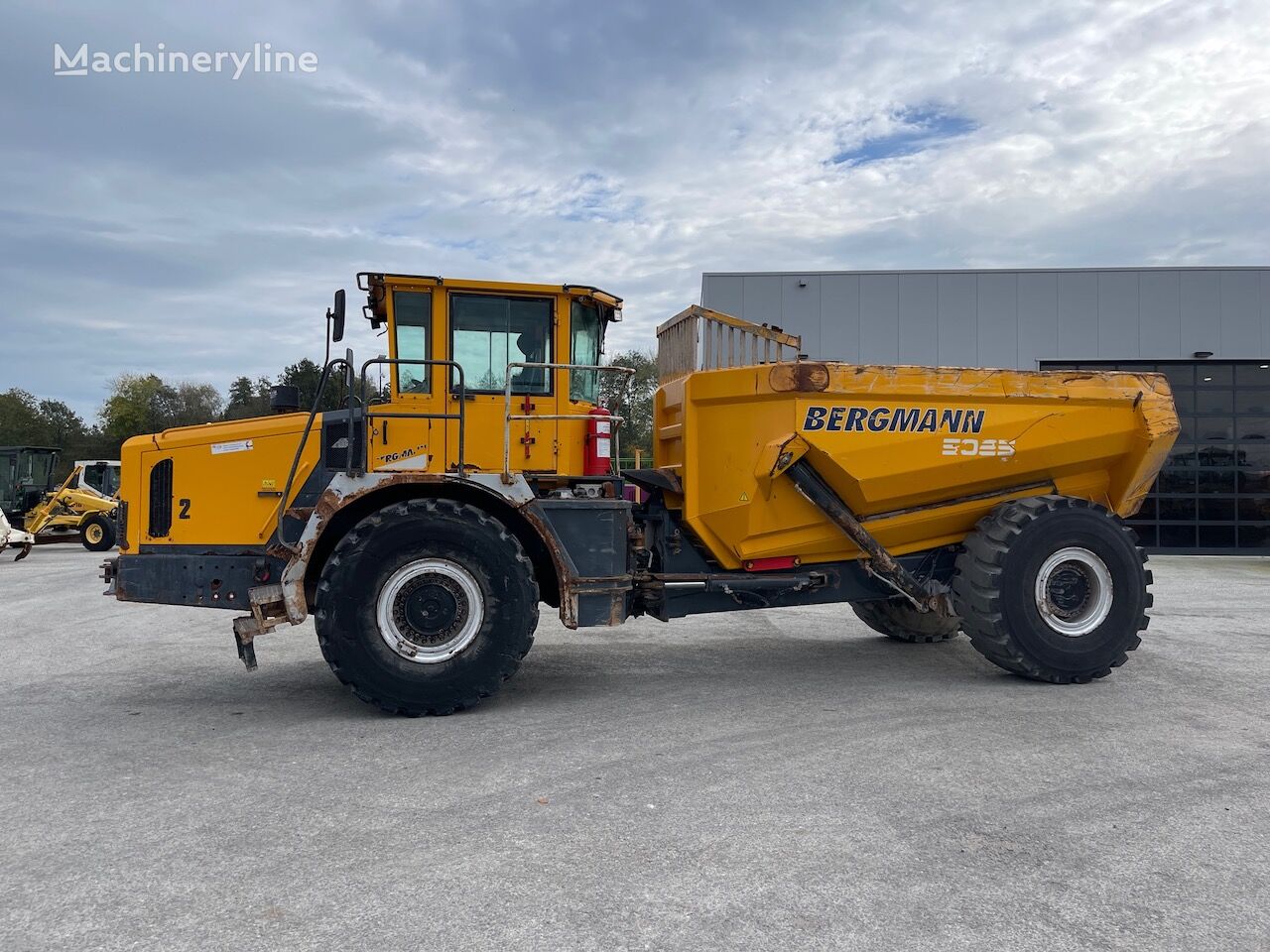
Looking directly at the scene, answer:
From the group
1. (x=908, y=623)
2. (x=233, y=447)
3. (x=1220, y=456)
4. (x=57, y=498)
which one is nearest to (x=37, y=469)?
(x=57, y=498)

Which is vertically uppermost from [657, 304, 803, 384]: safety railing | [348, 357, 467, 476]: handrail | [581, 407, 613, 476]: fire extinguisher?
[657, 304, 803, 384]: safety railing

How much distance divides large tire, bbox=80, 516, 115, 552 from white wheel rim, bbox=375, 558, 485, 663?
20855mm

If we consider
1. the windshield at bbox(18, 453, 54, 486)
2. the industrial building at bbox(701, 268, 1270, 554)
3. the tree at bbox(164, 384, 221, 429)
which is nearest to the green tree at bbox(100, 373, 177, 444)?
the tree at bbox(164, 384, 221, 429)

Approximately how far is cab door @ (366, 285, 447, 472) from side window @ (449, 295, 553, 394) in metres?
0.18

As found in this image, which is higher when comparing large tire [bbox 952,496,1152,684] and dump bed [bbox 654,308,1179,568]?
dump bed [bbox 654,308,1179,568]

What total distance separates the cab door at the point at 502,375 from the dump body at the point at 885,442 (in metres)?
1.01

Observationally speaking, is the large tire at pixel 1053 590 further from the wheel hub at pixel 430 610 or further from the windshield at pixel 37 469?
the windshield at pixel 37 469

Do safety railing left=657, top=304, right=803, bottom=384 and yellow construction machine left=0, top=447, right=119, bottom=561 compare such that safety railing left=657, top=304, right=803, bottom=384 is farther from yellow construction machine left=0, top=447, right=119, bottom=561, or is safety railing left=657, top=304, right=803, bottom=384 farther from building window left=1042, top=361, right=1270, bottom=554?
yellow construction machine left=0, top=447, right=119, bottom=561

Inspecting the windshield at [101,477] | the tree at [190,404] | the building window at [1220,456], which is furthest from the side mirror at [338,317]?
the tree at [190,404]

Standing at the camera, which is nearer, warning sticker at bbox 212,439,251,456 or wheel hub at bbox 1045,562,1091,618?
warning sticker at bbox 212,439,251,456

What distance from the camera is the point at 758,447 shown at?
6586mm

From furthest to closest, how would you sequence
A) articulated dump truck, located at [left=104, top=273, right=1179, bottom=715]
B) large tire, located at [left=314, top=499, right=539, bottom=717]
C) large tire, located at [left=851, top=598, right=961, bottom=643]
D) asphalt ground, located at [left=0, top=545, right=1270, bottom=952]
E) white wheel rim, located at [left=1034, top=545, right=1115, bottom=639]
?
large tire, located at [left=851, top=598, right=961, bottom=643]
white wheel rim, located at [left=1034, top=545, right=1115, bottom=639]
articulated dump truck, located at [left=104, top=273, right=1179, bottom=715]
large tire, located at [left=314, top=499, right=539, bottom=717]
asphalt ground, located at [left=0, top=545, right=1270, bottom=952]

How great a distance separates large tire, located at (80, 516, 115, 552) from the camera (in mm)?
23031

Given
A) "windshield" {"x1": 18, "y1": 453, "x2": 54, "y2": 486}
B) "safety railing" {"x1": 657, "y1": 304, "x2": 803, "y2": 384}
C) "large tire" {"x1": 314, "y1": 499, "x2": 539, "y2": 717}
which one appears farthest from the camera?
"windshield" {"x1": 18, "y1": 453, "x2": 54, "y2": 486}
